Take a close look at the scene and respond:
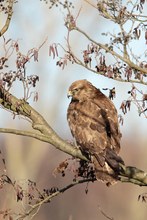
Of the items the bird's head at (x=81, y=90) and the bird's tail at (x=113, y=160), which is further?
the bird's head at (x=81, y=90)

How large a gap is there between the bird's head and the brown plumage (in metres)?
0.09

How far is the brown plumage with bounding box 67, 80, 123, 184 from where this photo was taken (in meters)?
8.05

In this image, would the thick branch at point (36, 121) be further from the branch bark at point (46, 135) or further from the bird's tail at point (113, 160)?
the bird's tail at point (113, 160)

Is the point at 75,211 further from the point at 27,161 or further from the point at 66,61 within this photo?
the point at 66,61

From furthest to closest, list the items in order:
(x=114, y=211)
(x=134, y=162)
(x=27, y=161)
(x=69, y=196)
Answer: (x=69, y=196)
(x=134, y=162)
(x=114, y=211)
(x=27, y=161)

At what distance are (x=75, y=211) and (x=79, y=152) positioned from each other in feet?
114

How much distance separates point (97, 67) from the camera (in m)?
7.42

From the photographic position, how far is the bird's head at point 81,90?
30.1 feet

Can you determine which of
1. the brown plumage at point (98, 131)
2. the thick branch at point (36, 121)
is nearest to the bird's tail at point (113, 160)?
the brown plumage at point (98, 131)

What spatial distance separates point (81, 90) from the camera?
9344 mm

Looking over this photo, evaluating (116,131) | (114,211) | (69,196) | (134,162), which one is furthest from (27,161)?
(116,131)

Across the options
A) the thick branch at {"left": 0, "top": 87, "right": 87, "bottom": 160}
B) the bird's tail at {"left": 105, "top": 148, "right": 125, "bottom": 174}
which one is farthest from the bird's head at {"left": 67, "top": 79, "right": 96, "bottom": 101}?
the thick branch at {"left": 0, "top": 87, "right": 87, "bottom": 160}

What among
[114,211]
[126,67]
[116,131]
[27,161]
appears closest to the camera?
[126,67]

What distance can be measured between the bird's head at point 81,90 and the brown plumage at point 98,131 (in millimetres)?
92
